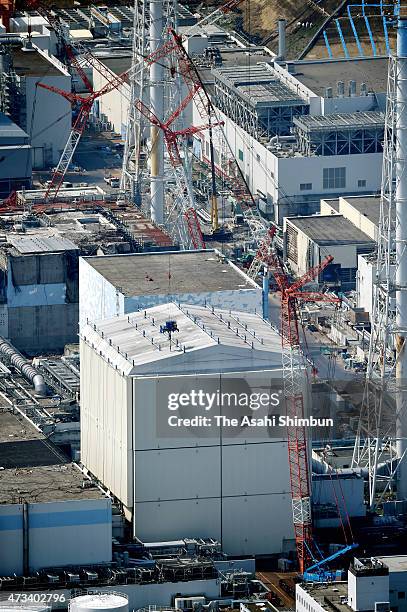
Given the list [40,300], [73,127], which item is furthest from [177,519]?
[73,127]

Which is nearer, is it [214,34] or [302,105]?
[302,105]

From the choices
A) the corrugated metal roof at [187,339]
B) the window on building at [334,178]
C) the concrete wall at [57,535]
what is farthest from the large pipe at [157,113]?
the concrete wall at [57,535]

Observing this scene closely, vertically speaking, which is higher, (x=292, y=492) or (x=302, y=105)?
(x=302, y=105)

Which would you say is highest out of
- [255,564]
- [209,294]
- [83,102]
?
[83,102]

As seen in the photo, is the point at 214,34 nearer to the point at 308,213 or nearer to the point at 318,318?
the point at 308,213

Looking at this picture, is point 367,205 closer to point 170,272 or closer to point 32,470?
point 170,272

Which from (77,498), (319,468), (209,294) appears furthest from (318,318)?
(77,498)
